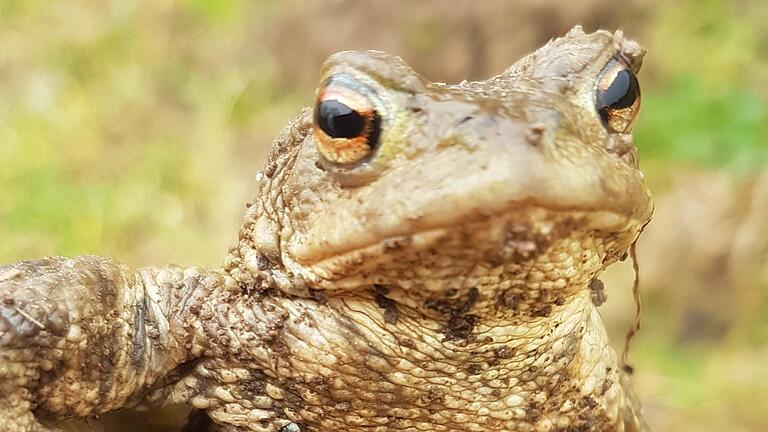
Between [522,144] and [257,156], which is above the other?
[257,156]

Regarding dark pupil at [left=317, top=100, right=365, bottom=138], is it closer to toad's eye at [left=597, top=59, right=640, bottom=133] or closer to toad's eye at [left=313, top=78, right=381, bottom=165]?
toad's eye at [left=313, top=78, right=381, bottom=165]

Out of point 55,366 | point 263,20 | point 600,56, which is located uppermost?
point 263,20

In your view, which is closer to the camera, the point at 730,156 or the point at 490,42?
the point at 730,156

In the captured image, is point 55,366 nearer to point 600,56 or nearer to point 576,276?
point 576,276

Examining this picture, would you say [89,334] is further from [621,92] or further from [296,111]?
[296,111]

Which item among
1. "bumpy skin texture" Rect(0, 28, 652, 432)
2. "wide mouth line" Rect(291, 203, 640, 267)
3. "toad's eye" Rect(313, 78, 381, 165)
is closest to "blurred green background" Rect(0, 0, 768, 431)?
"bumpy skin texture" Rect(0, 28, 652, 432)

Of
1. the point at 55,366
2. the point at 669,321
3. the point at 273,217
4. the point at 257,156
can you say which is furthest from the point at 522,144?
the point at 257,156
